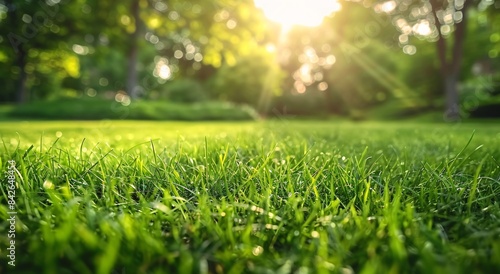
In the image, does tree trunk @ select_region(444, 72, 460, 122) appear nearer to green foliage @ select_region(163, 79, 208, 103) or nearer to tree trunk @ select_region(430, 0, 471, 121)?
tree trunk @ select_region(430, 0, 471, 121)

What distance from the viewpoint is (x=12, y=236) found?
921 mm

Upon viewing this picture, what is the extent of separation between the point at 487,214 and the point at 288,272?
780 mm

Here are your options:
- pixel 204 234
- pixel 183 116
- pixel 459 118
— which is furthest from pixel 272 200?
pixel 459 118

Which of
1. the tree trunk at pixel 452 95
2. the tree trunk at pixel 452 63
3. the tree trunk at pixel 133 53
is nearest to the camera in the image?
the tree trunk at pixel 133 53

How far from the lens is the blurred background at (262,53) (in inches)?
578

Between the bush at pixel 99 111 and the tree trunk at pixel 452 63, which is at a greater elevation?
the tree trunk at pixel 452 63

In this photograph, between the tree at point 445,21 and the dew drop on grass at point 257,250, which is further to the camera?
the tree at point 445,21

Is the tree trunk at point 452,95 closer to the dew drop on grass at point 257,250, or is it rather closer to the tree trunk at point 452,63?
the tree trunk at point 452,63

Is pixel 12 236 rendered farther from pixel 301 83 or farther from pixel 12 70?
pixel 301 83

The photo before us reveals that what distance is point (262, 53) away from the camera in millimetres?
15281

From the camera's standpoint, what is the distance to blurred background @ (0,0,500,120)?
578 inches

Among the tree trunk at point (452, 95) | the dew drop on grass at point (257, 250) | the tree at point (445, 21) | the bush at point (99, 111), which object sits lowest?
the bush at point (99, 111)

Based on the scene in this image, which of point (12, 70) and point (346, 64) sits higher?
point (346, 64)

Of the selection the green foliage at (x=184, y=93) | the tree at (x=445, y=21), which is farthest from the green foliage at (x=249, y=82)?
the tree at (x=445, y=21)
